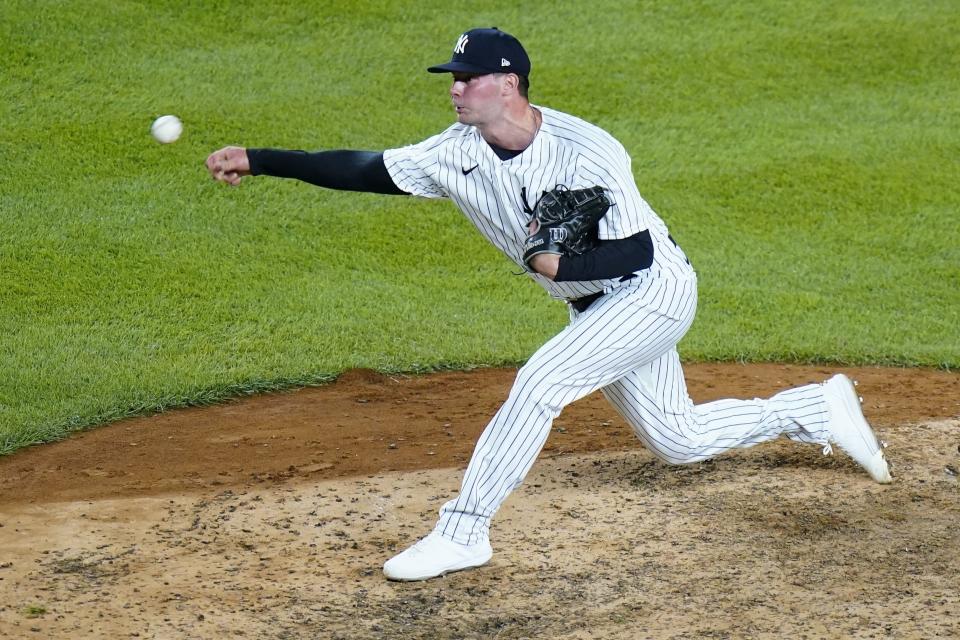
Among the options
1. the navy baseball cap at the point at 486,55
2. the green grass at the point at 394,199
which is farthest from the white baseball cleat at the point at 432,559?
the green grass at the point at 394,199

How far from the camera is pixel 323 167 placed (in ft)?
14.2

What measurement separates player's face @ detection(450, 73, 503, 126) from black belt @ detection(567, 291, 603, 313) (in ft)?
2.21

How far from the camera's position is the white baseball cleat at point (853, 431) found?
15.5 ft

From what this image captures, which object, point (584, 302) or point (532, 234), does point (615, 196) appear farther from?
point (584, 302)

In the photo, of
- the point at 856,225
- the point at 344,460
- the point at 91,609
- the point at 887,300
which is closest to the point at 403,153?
the point at 344,460

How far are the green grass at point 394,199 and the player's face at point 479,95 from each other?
2.41 m

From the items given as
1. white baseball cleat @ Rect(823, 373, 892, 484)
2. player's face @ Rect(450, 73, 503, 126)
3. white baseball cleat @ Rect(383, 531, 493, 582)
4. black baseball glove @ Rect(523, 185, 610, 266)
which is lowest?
white baseball cleat @ Rect(383, 531, 493, 582)

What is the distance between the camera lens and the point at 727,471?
193 inches

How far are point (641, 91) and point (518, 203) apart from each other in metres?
5.95

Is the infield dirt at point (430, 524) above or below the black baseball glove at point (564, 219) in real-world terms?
below

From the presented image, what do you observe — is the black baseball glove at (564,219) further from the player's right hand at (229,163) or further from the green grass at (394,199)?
the green grass at (394,199)

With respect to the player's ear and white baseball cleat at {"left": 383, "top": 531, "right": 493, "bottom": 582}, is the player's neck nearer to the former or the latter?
the player's ear

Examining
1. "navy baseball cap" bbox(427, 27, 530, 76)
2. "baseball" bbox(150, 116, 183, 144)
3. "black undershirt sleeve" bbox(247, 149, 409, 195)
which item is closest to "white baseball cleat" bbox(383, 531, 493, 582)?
"black undershirt sleeve" bbox(247, 149, 409, 195)

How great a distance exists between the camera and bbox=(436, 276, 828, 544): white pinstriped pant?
3986 mm
